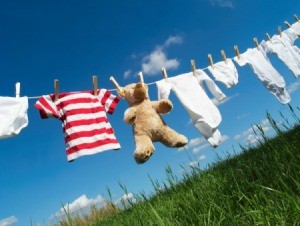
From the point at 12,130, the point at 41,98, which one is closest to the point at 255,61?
the point at 41,98

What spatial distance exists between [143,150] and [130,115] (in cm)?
55

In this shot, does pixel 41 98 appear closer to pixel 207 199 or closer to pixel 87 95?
pixel 87 95

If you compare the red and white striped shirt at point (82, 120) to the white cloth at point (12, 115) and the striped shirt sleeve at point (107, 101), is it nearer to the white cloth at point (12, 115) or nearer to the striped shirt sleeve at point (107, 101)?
the striped shirt sleeve at point (107, 101)

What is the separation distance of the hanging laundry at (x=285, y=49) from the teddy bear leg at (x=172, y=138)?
356 cm

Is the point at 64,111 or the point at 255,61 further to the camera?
the point at 255,61

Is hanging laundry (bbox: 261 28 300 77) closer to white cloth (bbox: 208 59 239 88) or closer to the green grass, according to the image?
white cloth (bbox: 208 59 239 88)

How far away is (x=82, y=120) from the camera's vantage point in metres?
4.34

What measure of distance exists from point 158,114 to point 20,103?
5.00 ft

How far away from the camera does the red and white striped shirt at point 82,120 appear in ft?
13.7

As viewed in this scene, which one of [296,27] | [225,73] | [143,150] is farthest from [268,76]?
[143,150]

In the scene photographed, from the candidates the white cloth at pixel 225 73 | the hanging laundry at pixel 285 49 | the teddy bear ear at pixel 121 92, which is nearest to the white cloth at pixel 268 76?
the white cloth at pixel 225 73

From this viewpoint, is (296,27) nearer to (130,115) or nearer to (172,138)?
(172,138)

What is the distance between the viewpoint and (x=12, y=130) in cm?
396

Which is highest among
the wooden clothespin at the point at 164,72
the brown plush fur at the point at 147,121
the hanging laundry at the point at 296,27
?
the hanging laundry at the point at 296,27
